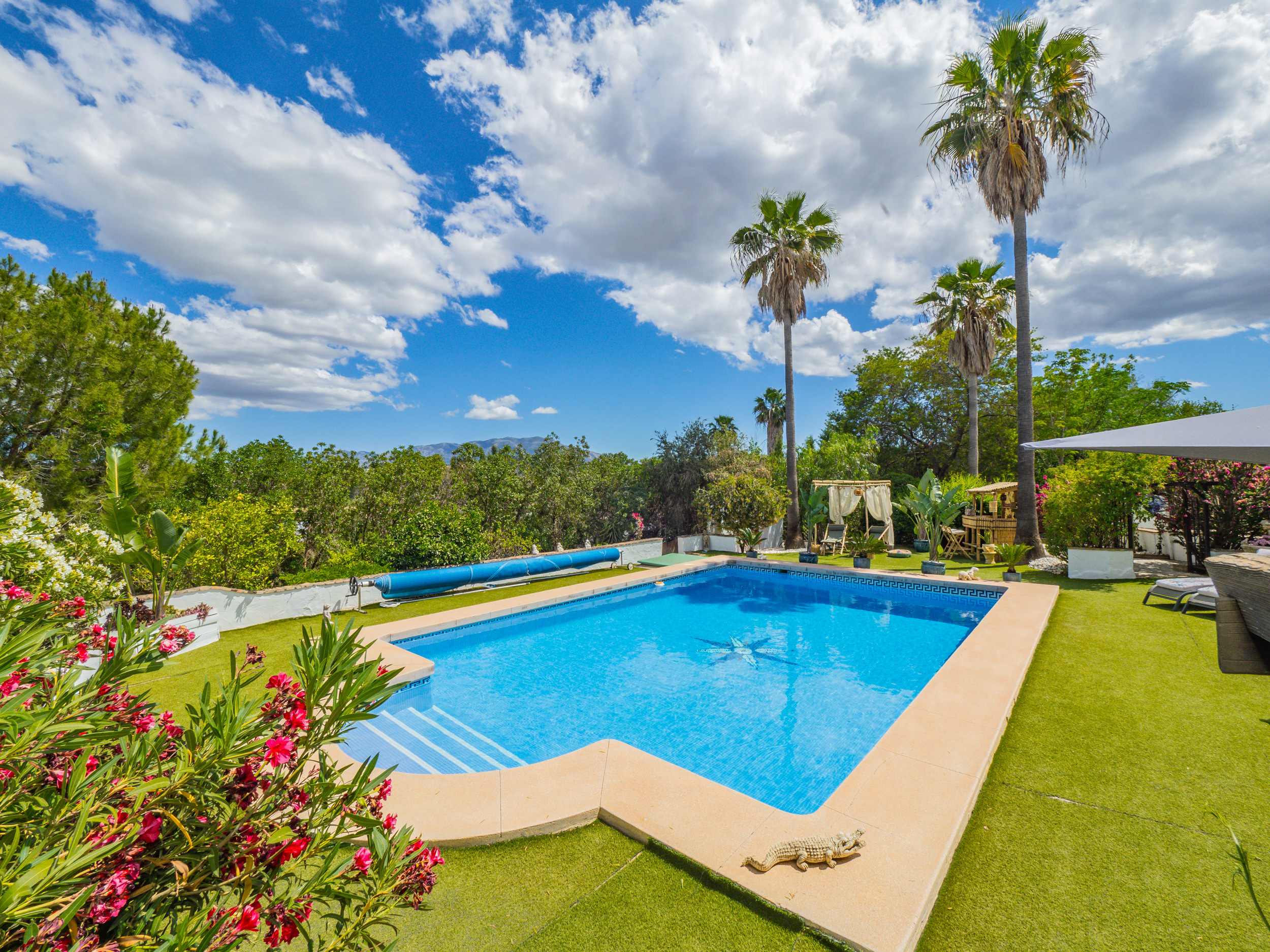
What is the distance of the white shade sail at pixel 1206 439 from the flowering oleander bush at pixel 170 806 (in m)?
3.33

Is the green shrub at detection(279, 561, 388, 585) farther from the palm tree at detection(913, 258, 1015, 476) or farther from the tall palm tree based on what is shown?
the palm tree at detection(913, 258, 1015, 476)

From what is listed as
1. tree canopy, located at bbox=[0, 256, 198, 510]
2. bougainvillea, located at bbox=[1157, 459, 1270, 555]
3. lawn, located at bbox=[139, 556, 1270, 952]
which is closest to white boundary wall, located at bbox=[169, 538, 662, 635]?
tree canopy, located at bbox=[0, 256, 198, 510]

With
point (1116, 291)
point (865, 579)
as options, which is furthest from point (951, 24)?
point (1116, 291)

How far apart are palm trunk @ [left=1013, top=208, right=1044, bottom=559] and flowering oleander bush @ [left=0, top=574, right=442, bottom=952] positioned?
14974 mm

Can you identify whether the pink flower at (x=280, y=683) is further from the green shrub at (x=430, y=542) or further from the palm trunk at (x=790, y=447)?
the palm trunk at (x=790, y=447)

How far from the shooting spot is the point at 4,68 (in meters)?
6.11

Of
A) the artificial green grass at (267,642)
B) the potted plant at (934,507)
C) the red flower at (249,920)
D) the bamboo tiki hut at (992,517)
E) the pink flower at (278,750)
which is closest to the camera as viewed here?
the red flower at (249,920)

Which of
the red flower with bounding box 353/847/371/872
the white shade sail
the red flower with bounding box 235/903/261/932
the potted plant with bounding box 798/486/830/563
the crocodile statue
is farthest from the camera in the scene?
the potted plant with bounding box 798/486/830/563

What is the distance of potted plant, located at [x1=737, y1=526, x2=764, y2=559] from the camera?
14602 mm

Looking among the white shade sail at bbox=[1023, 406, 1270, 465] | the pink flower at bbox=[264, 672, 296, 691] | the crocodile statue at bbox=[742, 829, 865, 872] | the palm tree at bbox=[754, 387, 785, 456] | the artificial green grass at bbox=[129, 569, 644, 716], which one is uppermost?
the palm tree at bbox=[754, 387, 785, 456]

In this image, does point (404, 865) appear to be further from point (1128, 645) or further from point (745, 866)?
point (1128, 645)

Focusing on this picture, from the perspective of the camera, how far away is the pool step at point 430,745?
17.3ft

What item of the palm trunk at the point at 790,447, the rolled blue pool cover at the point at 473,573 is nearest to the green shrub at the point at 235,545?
the rolled blue pool cover at the point at 473,573

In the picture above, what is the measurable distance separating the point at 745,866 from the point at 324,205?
12.6m
